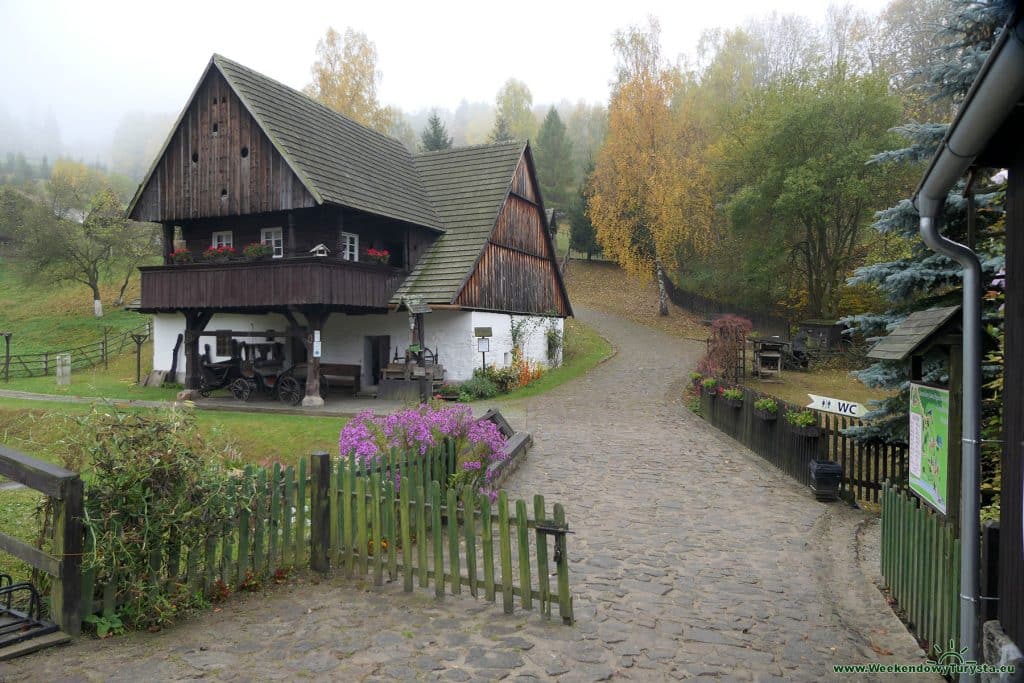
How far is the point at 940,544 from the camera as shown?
15.4 feet

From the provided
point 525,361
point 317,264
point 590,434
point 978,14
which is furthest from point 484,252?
point 978,14

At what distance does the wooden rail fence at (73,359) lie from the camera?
29.8 meters

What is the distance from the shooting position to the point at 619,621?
535 centimetres

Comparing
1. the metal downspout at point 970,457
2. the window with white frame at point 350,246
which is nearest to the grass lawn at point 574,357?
the window with white frame at point 350,246

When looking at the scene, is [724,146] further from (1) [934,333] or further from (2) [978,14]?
(1) [934,333]

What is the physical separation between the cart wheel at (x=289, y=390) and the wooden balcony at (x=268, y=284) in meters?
2.40

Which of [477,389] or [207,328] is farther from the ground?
[207,328]

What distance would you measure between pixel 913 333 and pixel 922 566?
77.3 inches

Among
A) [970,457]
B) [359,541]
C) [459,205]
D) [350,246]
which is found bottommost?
[359,541]

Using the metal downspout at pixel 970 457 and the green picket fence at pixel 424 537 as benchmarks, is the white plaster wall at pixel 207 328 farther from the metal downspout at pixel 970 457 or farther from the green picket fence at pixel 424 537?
the metal downspout at pixel 970 457

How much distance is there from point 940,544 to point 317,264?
1633 centimetres

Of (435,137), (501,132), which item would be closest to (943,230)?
(435,137)

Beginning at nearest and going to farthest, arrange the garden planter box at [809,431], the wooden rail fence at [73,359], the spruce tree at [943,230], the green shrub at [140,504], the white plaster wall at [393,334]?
the green shrub at [140,504] < the spruce tree at [943,230] < the garden planter box at [809,431] < the white plaster wall at [393,334] < the wooden rail fence at [73,359]

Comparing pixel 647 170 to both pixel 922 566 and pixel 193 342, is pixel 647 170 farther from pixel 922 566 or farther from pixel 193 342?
pixel 922 566
